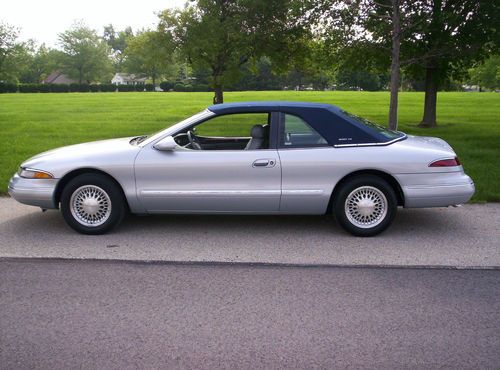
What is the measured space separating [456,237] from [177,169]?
300cm

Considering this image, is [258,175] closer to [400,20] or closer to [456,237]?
[456,237]

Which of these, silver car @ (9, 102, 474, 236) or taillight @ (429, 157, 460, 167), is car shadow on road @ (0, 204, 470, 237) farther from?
taillight @ (429, 157, 460, 167)

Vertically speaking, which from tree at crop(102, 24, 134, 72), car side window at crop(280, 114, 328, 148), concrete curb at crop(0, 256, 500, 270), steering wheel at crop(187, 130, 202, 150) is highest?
tree at crop(102, 24, 134, 72)

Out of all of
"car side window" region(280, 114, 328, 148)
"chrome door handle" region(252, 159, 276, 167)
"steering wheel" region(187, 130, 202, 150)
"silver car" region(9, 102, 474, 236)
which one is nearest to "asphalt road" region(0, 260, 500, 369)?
"silver car" region(9, 102, 474, 236)

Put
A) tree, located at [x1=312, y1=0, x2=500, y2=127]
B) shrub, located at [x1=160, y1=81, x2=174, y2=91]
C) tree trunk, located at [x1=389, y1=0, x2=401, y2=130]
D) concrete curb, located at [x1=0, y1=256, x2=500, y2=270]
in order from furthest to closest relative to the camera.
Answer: shrub, located at [x1=160, y1=81, x2=174, y2=91], tree, located at [x1=312, y1=0, x2=500, y2=127], tree trunk, located at [x1=389, y1=0, x2=401, y2=130], concrete curb, located at [x1=0, y1=256, x2=500, y2=270]

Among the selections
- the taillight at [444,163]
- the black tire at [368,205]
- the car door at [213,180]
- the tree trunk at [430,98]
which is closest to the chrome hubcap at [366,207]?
the black tire at [368,205]

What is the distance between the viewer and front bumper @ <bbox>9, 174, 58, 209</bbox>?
219 inches

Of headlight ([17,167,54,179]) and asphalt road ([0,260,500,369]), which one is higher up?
headlight ([17,167,54,179])

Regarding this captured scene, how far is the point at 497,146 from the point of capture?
12.6 m

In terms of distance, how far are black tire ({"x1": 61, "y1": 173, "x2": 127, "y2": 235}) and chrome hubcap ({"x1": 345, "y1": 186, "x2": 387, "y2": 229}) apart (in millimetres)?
2395

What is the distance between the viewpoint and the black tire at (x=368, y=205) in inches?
215

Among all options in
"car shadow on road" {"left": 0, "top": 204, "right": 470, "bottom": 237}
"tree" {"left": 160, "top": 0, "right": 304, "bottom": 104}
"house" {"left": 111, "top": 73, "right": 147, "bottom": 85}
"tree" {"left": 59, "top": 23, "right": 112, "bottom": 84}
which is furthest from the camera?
"house" {"left": 111, "top": 73, "right": 147, "bottom": 85}

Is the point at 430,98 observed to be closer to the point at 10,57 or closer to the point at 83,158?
the point at 83,158

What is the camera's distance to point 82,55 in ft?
309
